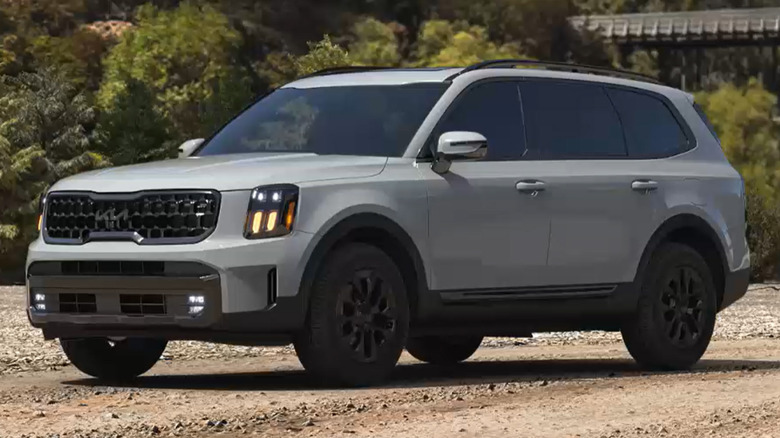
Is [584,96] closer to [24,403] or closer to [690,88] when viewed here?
[24,403]

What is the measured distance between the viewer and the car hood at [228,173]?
417 inches

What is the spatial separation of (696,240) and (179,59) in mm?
64775

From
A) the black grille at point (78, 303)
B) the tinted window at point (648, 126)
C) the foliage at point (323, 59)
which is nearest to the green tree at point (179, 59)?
the foliage at point (323, 59)

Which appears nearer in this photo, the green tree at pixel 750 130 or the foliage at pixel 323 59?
the foliage at pixel 323 59

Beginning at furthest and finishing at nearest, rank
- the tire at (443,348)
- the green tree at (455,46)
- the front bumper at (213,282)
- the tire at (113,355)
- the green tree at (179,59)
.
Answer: the green tree at (455,46), the green tree at (179,59), the tire at (443,348), the tire at (113,355), the front bumper at (213,282)

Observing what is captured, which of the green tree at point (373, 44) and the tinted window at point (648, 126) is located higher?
the tinted window at point (648, 126)

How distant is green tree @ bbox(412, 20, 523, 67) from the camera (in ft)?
262

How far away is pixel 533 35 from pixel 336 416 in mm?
83830

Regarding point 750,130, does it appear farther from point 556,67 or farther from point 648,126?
point 556,67

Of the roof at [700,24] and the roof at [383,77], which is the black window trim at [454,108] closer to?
the roof at [383,77]

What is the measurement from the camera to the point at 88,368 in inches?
466

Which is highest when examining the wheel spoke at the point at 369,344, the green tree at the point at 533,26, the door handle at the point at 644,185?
the door handle at the point at 644,185

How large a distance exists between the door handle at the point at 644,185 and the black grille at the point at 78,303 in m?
3.73

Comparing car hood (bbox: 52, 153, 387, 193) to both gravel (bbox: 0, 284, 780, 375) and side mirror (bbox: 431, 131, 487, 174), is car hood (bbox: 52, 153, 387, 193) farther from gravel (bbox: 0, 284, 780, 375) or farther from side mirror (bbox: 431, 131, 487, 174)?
gravel (bbox: 0, 284, 780, 375)
